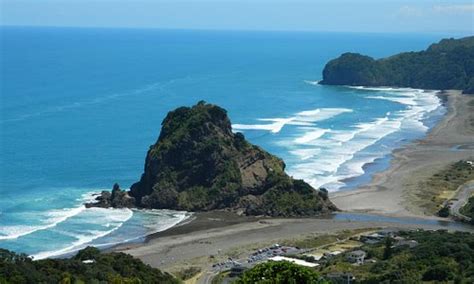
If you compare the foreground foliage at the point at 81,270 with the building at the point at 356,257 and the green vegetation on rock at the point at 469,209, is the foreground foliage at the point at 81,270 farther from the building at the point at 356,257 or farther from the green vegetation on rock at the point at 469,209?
the green vegetation on rock at the point at 469,209

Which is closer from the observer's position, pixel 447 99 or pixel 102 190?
pixel 102 190

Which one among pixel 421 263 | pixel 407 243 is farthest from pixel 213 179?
pixel 421 263

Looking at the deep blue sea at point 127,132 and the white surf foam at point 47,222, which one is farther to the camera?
the deep blue sea at point 127,132

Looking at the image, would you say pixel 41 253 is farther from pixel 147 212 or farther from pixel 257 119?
pixel 257 119

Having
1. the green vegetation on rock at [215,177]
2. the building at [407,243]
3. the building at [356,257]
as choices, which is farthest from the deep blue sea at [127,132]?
the building at [407,243]

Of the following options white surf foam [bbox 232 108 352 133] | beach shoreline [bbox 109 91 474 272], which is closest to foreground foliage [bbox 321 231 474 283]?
beach shoreline [bbox 109 91 474 272]

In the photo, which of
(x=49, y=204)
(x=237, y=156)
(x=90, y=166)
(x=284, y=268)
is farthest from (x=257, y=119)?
(x=284, y=268)

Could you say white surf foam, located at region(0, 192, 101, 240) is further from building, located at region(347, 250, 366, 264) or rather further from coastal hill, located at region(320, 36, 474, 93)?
coastal hill, located at region(320, 36, 474, 93)
